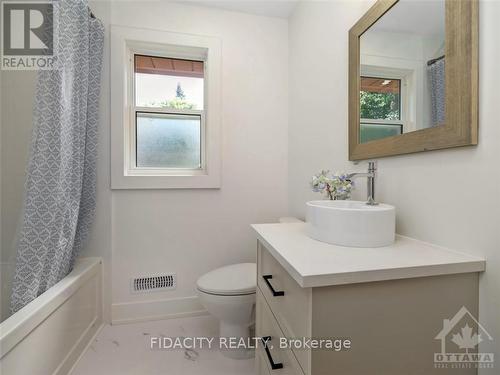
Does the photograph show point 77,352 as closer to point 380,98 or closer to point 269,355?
point 269,355

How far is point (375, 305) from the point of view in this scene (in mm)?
613

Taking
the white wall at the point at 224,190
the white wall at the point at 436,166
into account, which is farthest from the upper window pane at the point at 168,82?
the white wall at the point at 436,166

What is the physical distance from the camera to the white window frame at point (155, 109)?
1.73m

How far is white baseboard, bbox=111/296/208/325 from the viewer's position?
5.80 feet

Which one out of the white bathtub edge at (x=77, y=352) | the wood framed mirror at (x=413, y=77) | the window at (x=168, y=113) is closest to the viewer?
the wood framed mirror at (x=413, y=77)

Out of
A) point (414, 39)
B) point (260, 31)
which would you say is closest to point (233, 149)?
point (260, 31)

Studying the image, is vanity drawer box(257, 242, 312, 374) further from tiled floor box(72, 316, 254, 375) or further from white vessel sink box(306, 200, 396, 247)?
tiled floor box(72, 316, 254, 375)

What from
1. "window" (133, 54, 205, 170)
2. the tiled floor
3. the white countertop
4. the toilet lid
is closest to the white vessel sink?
the white countertop

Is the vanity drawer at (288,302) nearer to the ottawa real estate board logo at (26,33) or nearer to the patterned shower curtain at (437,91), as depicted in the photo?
the patterned shower curtain at (437,91)

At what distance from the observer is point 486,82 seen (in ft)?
2.22

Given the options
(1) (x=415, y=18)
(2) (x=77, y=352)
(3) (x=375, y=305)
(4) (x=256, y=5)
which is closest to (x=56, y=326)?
(2) (x=77, y=352)

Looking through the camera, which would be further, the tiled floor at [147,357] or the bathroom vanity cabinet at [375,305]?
the tiled floor at [147,357]

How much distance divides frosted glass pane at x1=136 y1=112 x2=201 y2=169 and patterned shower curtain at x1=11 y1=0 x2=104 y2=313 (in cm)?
39

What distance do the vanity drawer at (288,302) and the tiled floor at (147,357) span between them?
692mm
